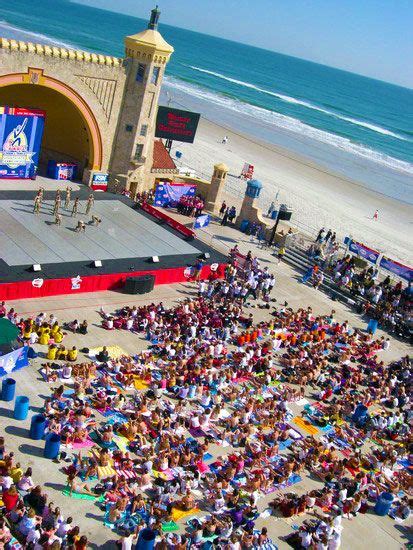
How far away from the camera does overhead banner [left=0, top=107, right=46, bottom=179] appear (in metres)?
35.9

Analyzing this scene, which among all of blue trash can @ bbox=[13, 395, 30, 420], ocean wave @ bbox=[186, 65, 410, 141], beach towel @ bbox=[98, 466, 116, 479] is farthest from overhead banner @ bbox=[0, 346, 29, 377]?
ocean wave @ bbox=[186, 65, 410, 141]

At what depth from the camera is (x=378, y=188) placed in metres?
78.1

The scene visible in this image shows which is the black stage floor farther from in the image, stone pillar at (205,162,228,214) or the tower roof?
the tower roof

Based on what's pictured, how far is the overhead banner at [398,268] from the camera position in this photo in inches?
1460

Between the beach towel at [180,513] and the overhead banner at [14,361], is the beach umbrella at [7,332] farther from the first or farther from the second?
the beach towel at [180,513]

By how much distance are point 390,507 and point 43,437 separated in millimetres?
10996

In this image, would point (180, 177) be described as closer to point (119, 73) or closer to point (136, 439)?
point (119, 73)

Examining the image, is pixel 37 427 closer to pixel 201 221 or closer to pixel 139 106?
pixel 201 221

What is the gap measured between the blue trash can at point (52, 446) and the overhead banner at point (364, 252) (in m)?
27.0

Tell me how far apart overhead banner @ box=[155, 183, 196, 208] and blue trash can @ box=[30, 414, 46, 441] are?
26.4 m

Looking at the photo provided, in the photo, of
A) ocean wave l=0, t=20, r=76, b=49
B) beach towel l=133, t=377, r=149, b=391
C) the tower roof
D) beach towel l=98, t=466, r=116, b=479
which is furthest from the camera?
ocean wave l=0, t=20, r=76, b=49

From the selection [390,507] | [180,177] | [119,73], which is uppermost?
[119,73]

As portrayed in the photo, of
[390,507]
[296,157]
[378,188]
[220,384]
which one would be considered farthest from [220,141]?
[390,507]

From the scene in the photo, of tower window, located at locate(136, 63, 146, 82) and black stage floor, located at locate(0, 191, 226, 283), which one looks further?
tower window, located at locate(136, 63, 146, 82)
